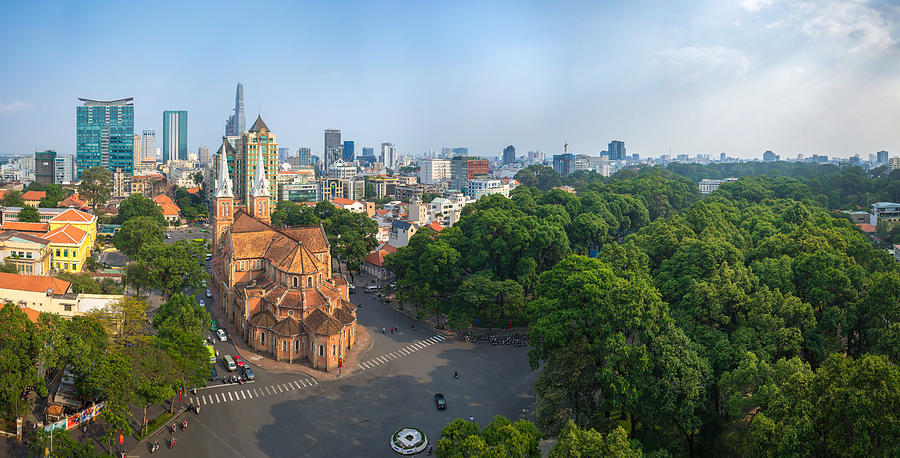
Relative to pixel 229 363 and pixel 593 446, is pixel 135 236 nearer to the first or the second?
pixel 229 363

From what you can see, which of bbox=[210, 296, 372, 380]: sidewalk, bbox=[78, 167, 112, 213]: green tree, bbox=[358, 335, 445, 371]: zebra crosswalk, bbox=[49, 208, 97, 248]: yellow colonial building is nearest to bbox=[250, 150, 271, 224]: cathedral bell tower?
bbox=[210, 296, 372, 380]: sidewalk

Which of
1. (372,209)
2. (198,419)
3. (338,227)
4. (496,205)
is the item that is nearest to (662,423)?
(198,419)

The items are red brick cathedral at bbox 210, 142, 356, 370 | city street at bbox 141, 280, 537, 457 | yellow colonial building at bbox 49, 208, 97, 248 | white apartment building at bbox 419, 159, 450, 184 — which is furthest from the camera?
white apartment building at bbox 419, 159, 450, 184

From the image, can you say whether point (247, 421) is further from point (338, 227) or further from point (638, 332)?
point (338, 227)

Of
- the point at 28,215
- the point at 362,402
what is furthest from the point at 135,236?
the point at 362,402

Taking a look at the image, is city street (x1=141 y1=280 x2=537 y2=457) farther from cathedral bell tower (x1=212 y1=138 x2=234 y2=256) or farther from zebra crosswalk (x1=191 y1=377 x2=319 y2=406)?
cathedral bell tower (x1=212 y1=138 x2=234 y2=256)

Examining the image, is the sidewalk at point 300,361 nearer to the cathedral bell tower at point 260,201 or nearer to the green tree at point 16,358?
the green tree at point 16,358

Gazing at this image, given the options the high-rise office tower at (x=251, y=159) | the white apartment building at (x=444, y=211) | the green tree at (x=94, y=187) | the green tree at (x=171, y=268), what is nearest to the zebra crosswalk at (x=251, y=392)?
the green tree at (x=171, y=268)
